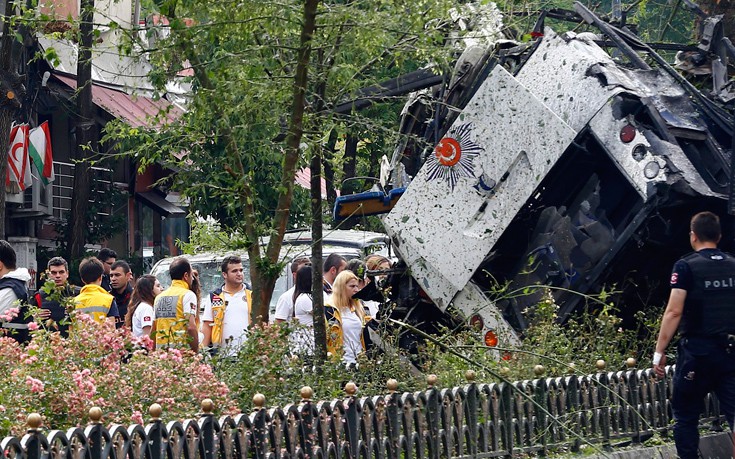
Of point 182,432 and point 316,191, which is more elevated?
point 316,191

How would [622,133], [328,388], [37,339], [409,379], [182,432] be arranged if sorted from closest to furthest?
[182,432] < [37,339] < [328,388] < [409,379] < [622,133]

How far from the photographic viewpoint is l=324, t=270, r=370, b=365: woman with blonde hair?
9828 mm

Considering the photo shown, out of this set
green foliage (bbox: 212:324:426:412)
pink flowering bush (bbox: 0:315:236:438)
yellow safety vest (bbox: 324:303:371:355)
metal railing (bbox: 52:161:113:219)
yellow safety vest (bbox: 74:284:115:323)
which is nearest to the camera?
pink flowering bush (bbox: 0:315:236:438)

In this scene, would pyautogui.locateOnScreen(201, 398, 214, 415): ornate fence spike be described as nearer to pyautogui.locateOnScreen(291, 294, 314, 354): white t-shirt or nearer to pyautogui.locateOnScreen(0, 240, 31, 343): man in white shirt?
pyautogui.locateOnScreen(291, 294, 314, 354): white t-shirt

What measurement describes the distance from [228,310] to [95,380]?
4.18 metres

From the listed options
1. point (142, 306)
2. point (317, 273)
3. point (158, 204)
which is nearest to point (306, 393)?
point (317, 273)

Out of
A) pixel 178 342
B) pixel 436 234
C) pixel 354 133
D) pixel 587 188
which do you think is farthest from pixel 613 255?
pixel 178 342

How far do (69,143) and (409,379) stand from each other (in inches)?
722

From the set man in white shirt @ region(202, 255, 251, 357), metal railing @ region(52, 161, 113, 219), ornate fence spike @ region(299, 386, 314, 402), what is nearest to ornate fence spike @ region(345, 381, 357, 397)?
ornate fence spike @ region(299, 386, 314, 402)

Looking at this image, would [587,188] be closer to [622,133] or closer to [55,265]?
[622,133]

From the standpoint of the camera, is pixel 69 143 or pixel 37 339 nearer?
pixel 37 339

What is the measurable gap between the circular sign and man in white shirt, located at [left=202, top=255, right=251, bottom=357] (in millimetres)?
1892

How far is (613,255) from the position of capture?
390 inches

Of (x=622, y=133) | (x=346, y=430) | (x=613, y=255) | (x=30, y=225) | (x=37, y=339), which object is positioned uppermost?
(x=30, y=225)
